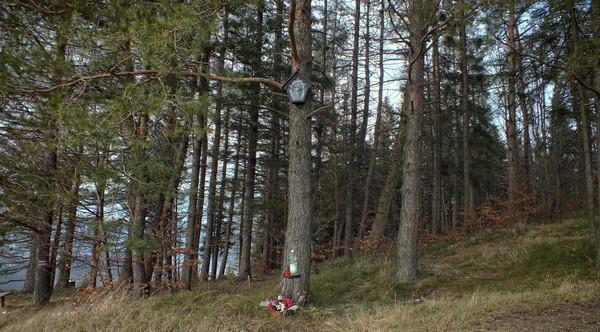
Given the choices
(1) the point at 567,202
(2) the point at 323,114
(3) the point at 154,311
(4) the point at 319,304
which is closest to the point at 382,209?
(2) the point at 323,114

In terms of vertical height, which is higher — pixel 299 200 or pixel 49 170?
pixel 49 170

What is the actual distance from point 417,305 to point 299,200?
7.56 feet

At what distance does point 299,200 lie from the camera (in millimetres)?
5996

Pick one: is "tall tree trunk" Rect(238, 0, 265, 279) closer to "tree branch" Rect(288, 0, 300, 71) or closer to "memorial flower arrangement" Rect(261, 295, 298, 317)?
"tree branch" Rect(288, 0, 300, 71)

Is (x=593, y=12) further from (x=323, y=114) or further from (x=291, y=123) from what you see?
(x=323, y=114)

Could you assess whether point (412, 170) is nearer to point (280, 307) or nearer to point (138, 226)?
point (280, 307)

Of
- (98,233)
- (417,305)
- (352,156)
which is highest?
(352,156)

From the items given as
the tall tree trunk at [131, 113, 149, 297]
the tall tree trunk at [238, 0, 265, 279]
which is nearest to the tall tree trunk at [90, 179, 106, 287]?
the tall tree trunk at [131, 113, 149, 297]

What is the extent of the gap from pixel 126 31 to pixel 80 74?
0.85m

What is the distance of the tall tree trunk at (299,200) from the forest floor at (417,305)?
1.46 ft

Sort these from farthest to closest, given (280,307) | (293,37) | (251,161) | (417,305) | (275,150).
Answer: (275,150) < (251,161) < (293,37) < (417,305) < (280,307)

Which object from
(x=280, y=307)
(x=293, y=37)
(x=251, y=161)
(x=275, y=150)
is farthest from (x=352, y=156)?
(x=280, y=307)

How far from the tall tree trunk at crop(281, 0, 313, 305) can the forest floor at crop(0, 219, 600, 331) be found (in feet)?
1.46

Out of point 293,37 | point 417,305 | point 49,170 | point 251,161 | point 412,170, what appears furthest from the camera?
point 251,161
